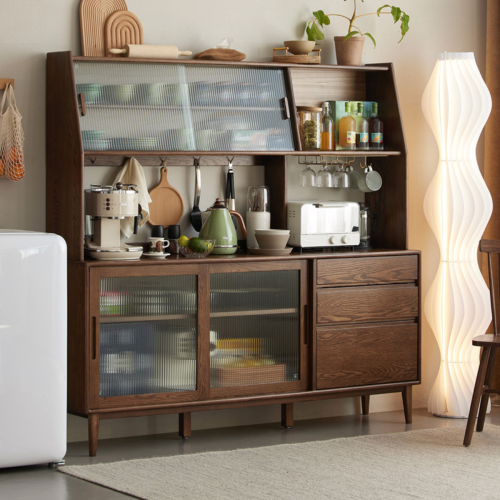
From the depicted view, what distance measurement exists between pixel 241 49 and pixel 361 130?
28.0 inches

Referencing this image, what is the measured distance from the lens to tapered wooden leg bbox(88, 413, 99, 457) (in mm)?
3367

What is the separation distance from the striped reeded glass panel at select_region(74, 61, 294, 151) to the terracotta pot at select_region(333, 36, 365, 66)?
Answer: 35 cm

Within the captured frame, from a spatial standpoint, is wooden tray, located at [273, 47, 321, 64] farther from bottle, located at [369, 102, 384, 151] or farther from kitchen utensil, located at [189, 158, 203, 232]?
kitchen utensil, located at [189, 158, 203, 232]

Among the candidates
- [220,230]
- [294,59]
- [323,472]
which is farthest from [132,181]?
[323,472]

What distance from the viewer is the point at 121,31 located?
3643 millimetres

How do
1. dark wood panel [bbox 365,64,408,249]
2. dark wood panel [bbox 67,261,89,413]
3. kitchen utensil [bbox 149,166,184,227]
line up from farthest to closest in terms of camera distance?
dark wood panel [bbox 365,64,408,249] → kitchen utensil [bbox 149,166,184,227] → dark wood panel [bbox 67,261,89,413]

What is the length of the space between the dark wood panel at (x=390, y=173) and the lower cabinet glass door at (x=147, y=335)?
1.16 m

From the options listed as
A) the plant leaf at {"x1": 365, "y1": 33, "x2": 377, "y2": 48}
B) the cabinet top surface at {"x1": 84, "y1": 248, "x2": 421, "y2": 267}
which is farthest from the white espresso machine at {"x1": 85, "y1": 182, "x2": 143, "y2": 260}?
the plant leaf at {"x1": 365, "y1": 33, "x2": 377, "y2": 48}

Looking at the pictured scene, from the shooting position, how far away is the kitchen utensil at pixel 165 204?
12.5 feet

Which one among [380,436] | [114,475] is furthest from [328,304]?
[114,475]

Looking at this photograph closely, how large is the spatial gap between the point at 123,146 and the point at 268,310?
3.19ft

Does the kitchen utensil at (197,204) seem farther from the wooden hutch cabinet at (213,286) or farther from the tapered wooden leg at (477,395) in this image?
the tapered wooden leg at (477,395)

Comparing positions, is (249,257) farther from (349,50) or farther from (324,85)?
(349,50)

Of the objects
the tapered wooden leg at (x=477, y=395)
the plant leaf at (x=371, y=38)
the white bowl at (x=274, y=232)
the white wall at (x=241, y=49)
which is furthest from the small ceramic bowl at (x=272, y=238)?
the plant leaf at (x=371, y=38)
